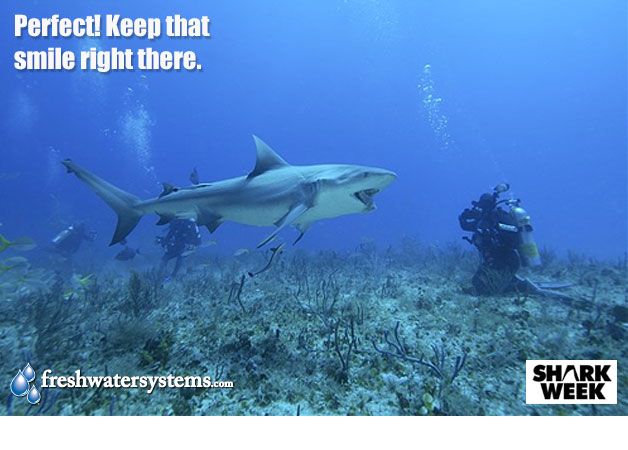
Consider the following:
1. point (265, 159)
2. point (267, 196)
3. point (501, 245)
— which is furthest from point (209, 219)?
point (501, 245)

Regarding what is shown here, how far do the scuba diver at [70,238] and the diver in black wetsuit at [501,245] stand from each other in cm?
1692

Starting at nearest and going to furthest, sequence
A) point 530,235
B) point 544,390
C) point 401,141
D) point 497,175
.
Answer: point 544,390 < point 530,235 < point 401,141 < point 497,175

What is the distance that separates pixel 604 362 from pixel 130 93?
462ft

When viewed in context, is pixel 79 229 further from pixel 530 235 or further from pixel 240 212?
pixel 530 235

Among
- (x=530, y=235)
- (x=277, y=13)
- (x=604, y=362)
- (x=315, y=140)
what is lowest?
(x=604, y=362)

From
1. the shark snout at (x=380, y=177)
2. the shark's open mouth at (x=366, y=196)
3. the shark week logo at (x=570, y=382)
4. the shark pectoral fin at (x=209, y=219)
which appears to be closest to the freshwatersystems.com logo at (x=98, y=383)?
the shark pectoral fin at (x=209, y=219)

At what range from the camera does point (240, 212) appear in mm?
5090

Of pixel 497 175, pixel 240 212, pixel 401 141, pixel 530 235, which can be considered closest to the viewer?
pixel 240 212

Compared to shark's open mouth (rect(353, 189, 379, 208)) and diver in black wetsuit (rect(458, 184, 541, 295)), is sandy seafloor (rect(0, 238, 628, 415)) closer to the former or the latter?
diver in black wetsuit (rect(458, 184, 541, 295))

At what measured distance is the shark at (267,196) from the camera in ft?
13.7

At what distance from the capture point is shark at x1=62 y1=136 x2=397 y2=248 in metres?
4.19

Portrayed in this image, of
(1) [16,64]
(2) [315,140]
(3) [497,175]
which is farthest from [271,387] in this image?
(3) [497,175]

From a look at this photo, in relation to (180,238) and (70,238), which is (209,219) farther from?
(70,238)

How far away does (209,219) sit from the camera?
5230 millimetres
